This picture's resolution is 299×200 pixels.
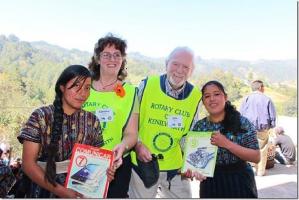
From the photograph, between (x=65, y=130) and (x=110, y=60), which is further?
(x=110, y=60)

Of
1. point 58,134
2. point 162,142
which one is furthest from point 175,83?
point 58,134

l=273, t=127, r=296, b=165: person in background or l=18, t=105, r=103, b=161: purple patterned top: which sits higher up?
l=18, t=105, r=103, b=161: purple patterned top

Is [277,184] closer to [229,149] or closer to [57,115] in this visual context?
[229,149]

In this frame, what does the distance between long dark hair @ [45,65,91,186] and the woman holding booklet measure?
3.00ft

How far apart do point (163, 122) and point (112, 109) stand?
1.51ft

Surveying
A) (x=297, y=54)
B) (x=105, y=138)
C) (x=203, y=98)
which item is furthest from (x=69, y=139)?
(x=297, y=54)

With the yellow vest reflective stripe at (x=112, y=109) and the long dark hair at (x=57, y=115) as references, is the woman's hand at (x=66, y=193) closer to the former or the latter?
the long dark hair at (x=57, y=115)

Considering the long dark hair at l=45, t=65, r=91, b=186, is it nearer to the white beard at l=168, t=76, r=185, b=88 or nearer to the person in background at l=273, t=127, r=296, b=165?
the white beard at l=168, t=76, r=185, b=88

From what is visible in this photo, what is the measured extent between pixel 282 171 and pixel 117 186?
18.3 ft

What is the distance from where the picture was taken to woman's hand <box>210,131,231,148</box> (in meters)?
2.20

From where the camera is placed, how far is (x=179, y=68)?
8.45 ft

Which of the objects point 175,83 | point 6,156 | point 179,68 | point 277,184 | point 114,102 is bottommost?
point 277,184

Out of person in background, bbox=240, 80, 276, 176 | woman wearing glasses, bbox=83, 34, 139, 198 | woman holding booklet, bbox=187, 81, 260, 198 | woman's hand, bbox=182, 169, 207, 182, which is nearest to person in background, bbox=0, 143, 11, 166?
woman wearing glasses, bbox=83, 34, 139, 198

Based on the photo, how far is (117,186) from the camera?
7.70 ft
